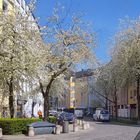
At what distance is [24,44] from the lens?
1080 inches

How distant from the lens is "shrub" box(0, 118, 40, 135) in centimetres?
3547

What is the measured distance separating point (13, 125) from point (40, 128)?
7.05 ft

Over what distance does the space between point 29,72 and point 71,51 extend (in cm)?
1636

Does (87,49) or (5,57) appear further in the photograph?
(87,49)

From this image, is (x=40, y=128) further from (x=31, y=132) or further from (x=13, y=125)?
(x=13, y=125)

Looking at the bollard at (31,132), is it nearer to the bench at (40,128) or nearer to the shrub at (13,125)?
the bench at (40,128)

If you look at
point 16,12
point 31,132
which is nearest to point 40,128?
point 31,132

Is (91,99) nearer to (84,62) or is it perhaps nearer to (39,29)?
(84,62)

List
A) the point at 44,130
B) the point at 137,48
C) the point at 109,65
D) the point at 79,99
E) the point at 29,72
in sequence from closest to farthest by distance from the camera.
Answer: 1. the point at 29,72
2. the point at 44,130
3. the point at 137,48
4. the point at 109,65
5. the point at 79,99

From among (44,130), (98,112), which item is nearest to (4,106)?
(44,130)

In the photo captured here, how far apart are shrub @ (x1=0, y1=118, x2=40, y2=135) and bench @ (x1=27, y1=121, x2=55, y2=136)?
1.27 metres

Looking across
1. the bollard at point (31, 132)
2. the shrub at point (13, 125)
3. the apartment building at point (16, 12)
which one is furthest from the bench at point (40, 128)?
the apartment building at point (16, 12)

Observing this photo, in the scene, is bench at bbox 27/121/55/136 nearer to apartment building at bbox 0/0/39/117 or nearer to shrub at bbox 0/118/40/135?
shrub at bbox 0/118/40/135

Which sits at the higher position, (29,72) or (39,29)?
(39,29)
